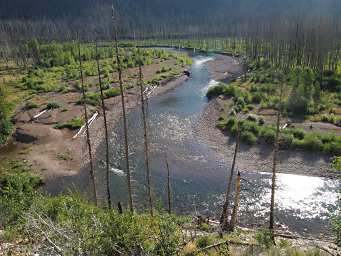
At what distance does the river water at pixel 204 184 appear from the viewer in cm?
3023

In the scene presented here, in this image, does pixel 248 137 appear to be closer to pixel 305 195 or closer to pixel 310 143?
pixel 310 143

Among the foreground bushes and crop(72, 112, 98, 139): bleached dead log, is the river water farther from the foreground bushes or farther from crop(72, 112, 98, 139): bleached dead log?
the foreground bushes

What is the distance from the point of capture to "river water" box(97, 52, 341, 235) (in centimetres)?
3023

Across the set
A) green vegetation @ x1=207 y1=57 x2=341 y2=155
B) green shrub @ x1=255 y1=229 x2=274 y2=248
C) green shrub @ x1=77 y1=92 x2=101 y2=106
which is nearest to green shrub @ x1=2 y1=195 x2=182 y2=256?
green shrub @ x1=255 y1=229 x2=274 y2=248

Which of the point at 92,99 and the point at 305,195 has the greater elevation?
the point at 92,99

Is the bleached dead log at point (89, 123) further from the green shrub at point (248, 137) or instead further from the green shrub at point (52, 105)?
the green shrub at point (248, 137)

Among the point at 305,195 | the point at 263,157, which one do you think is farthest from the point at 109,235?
the point at 263,157

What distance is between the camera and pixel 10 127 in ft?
167

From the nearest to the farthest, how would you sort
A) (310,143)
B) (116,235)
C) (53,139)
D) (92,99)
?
(116,235), (310,143), (53,139), (92,99)

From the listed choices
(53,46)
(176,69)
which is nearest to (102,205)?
(176,69)

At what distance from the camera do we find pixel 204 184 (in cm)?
3597

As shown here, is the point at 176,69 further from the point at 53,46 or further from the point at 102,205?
the point at 102,205

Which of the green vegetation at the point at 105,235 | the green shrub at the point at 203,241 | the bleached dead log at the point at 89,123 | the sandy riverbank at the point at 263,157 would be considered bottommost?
the sandy riverbank at the point at 263,157

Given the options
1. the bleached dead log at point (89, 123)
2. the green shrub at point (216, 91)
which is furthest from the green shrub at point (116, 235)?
the green shrub at point (216, 91)
